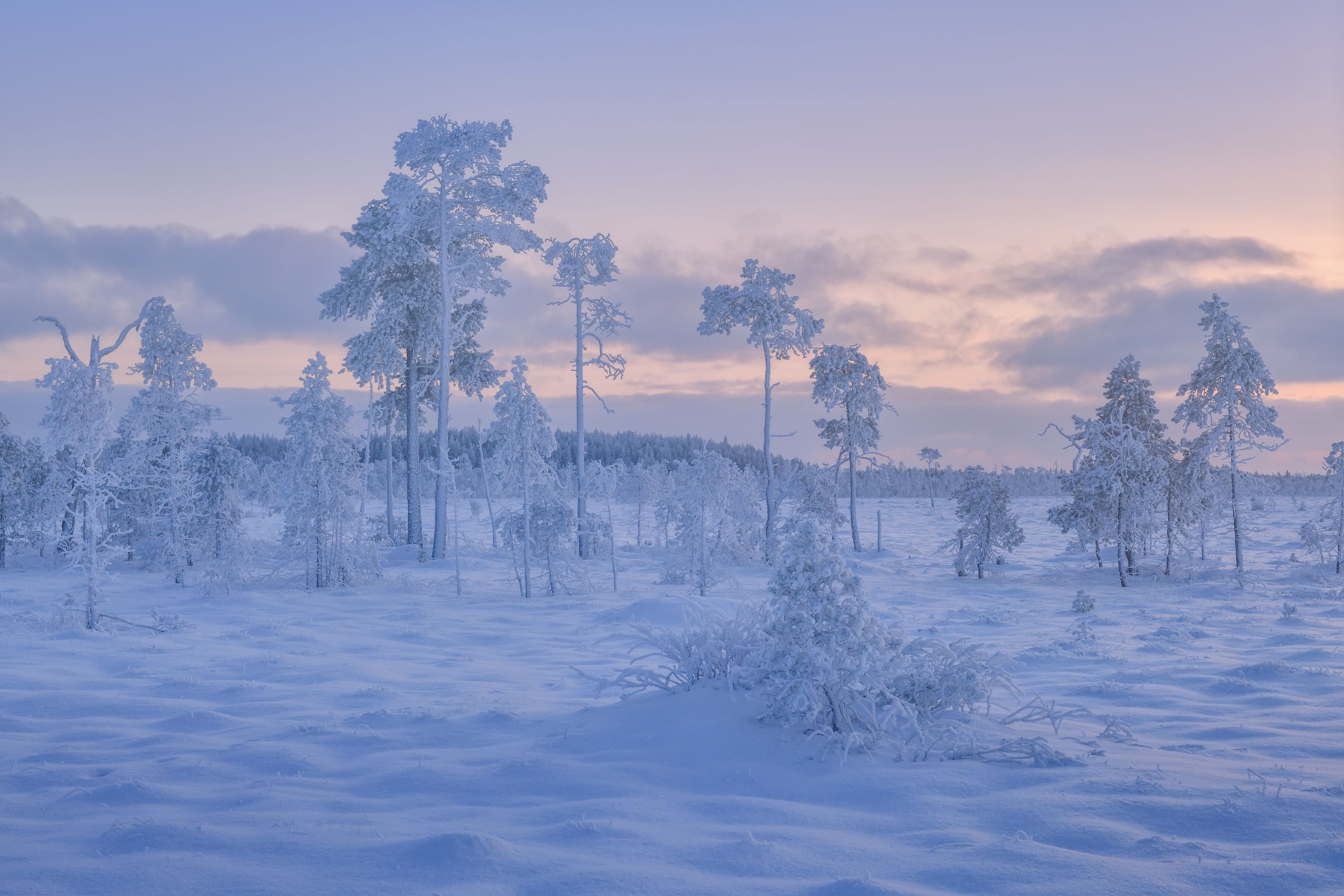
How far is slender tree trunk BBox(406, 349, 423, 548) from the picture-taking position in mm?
29172

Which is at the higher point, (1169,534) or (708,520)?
(708,520)

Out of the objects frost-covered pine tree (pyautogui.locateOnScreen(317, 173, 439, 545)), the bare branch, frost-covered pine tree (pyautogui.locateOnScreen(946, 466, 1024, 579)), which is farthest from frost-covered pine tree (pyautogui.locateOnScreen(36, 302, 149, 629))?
frost-covered pine tree (pyautogui.locateOnScreen(946, 466, 1024, 579))

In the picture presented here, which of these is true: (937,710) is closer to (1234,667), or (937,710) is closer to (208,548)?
(1234,667)

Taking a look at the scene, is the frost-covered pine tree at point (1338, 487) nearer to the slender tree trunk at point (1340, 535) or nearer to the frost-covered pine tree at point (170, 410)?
the slender tree trunk at point (1340, 535)

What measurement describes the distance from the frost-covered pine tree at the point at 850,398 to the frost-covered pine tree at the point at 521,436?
19.6 m

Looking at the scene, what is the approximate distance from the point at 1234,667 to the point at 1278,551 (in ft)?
92.7

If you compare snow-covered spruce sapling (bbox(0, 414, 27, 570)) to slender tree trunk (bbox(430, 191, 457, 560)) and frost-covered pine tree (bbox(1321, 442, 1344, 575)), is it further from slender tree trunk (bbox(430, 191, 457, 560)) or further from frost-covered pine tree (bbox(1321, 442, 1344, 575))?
frost-covered pine tree (bbox(1321, 442, 1344, 575))

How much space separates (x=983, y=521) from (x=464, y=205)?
65.4ft

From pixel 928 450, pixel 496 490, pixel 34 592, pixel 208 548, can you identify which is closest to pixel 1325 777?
pixel 496 490

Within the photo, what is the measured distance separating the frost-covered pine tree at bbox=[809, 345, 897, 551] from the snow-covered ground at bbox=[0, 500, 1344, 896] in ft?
80.3

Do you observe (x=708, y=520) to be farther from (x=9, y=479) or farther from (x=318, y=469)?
(x=9, y=479)

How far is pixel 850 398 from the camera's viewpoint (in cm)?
3712

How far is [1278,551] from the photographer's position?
3356cm

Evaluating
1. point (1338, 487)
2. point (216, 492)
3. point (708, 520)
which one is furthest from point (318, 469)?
point (1338, 487)
